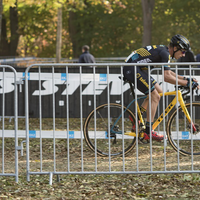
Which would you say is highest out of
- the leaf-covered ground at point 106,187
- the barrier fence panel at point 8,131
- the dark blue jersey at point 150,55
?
the dark blue jersey at point 150,55

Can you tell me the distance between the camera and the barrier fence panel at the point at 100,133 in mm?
6316

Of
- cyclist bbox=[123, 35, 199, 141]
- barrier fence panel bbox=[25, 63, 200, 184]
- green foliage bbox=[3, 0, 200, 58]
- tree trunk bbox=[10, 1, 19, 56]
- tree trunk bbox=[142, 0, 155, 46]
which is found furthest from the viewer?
green foliage bbox=[3, 0, 200, 58]

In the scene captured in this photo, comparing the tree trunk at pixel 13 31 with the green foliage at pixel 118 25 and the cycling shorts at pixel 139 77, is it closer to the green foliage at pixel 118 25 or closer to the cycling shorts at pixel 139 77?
the green foliage at pixel 118 25

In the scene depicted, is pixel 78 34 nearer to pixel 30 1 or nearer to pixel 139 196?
pixel 30 1

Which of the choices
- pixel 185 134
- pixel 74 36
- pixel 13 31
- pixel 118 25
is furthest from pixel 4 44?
pixel 185 134

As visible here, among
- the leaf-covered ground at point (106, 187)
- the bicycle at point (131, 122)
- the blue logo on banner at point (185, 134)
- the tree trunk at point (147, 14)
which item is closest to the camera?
the leaf-covered ground at point (106, 187)

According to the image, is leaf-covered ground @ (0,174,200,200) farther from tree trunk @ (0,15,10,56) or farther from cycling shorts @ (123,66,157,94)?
tree trunk @ (0,15,10,56)

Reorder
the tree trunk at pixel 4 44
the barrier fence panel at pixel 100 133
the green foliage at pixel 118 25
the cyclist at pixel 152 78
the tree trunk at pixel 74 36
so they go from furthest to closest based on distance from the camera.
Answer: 1. the tree trunk at pixel 74 36
2. the green foliage at pixel 118 25
3. the tree trunk at pixel 4 44
4. the cyclist at pixel 152 78
5. the barrier fence panel at pixel 100 133

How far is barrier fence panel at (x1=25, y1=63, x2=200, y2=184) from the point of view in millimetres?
6316

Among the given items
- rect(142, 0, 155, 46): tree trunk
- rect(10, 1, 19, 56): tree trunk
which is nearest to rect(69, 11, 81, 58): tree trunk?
rect(10, 1, 19, 56): tree trunk

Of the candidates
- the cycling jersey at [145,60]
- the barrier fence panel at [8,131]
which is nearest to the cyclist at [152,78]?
the cycling jersey at [145,60]

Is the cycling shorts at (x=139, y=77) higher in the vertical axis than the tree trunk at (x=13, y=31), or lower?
lower

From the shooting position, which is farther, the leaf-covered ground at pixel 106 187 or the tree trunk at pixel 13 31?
the tree trunk at pixel 13 31

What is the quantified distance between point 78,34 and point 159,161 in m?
29.9
